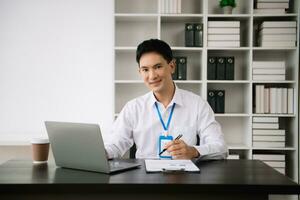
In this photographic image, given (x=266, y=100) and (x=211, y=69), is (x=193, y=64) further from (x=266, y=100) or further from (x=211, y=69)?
(x=266, y=100)

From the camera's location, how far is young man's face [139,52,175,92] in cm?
225

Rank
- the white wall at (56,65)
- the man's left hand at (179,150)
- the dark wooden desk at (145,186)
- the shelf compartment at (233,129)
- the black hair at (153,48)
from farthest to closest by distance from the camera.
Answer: the shelf compartment at (233,129) → the white wall at (56,65) → the black hair at (153,48) → the man's left hand at (179,150) → the dark wooden desk at (145,186)

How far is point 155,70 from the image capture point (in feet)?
7.41

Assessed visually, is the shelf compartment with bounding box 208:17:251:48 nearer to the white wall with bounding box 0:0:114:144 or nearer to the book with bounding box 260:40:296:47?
the book with bounding box 260:40:296:47

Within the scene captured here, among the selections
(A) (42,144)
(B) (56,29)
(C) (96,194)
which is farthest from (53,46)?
(C) (96,194)

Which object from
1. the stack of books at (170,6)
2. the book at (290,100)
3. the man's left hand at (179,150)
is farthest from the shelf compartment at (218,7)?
the man's left hand at (179,150)

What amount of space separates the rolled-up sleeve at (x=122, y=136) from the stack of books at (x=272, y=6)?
1.92m

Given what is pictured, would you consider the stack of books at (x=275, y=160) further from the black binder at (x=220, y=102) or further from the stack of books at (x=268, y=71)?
the stack of books at (x=268, y=71)

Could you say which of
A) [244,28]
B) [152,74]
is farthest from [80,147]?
[244,28]

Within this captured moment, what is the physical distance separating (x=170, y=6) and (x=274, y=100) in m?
1.40

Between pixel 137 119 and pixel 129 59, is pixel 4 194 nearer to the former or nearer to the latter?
pixel 137 119

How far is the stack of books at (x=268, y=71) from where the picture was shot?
346 centimetres

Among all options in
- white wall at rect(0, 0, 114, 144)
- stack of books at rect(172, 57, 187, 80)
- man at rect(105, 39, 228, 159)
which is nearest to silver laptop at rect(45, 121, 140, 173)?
man at rect(105, 39, 228, 159)

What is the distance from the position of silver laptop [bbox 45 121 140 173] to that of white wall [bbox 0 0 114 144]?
210 centimetres
